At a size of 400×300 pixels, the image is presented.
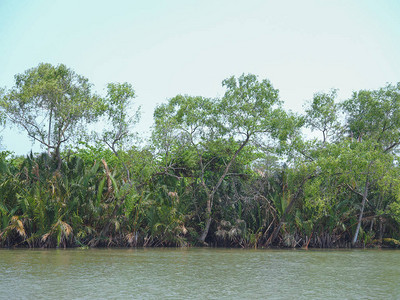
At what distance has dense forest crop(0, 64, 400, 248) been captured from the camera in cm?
2014

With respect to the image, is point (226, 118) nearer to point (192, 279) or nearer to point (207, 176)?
point (207, 176)

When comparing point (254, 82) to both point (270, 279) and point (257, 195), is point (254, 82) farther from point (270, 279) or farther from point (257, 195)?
point (270, 279)

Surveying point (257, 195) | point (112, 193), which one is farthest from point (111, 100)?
point (257, 195)

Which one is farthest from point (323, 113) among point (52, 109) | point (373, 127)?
point (52, 109)

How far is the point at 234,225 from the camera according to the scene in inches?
907

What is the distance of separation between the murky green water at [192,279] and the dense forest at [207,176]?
19.3 ft

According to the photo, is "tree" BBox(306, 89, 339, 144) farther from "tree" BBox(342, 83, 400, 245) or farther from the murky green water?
the murky green water

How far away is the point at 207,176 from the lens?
85.4ft

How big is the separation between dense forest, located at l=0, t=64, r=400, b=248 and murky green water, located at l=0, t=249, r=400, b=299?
588cm

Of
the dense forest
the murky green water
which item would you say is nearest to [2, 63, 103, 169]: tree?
the dense forest

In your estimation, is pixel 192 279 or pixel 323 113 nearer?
pixel 192 279

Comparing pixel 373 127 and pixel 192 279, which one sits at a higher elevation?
pixel 373 127

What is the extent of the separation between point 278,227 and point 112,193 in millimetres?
8430

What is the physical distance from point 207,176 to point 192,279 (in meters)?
15.8
